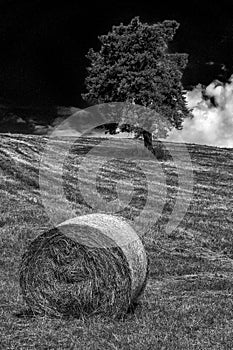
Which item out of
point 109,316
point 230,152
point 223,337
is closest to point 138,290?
point 109,316

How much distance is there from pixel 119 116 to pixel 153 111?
3435 millimetres

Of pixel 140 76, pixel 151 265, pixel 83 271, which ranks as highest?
pixel 140 76

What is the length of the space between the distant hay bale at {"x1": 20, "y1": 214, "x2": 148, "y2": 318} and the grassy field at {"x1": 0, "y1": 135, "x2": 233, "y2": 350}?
38 centimetres

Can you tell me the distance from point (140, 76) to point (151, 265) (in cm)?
3885

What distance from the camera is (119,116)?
56.5 m

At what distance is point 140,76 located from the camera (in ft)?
183

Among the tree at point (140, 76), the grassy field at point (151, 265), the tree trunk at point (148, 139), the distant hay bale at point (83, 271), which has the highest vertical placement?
the tree at point (140, 76)

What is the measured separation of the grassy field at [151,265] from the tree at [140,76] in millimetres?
9457

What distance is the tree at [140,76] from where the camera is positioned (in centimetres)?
5584

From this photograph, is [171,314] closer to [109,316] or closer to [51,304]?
[109,316]

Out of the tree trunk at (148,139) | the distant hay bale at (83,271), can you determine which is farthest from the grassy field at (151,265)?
the tree trunk at (148,139)

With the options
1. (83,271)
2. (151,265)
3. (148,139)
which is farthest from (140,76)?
(83,271)

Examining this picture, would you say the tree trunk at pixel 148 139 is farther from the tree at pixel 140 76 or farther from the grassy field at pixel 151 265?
the grassy field at pixel 151 265

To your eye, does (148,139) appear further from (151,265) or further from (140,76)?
(151,265)
